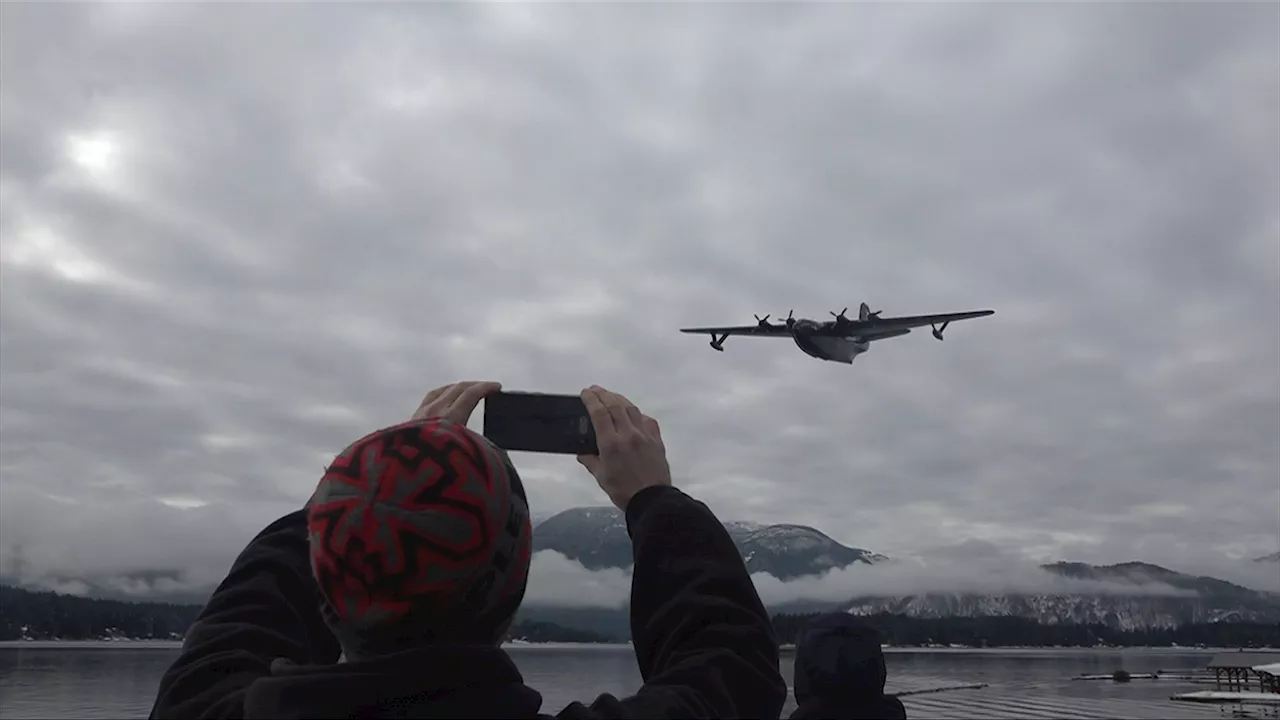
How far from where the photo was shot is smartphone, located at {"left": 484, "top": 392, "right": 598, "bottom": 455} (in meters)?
2.96

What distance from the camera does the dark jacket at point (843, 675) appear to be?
550 cm

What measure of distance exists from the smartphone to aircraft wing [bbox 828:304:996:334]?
1983 inches

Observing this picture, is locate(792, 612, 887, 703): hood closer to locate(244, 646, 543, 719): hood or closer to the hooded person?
the hooded person

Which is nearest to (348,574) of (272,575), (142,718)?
(272,575)

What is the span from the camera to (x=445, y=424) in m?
2.14

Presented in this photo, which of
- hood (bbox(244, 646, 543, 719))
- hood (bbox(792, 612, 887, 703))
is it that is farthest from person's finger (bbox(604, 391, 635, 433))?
hood (bbox(792, 612, 887, 703))

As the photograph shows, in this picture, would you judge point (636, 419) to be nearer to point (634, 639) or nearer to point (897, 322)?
point (634, 639)

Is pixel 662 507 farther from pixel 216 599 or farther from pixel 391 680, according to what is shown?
pixel 216 599

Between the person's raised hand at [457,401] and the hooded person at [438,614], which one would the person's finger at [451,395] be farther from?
the hooded person at [438,614]

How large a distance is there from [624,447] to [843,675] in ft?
11.2

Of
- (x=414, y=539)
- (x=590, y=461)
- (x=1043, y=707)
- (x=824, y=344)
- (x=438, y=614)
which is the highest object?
(x=824, y=344)

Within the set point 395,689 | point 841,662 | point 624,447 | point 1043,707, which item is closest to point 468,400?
point 624,447

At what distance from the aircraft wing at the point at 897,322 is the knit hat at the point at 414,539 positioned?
51289 mm

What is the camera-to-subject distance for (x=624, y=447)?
9.37ft
